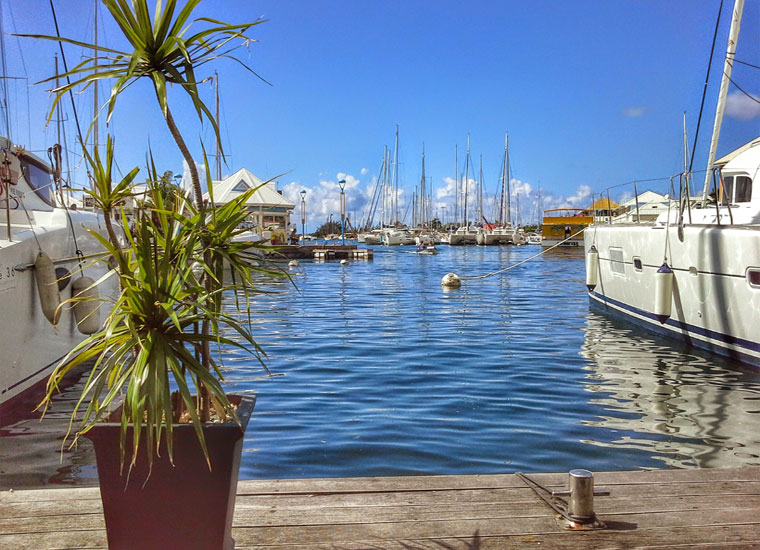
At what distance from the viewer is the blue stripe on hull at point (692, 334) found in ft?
34.2

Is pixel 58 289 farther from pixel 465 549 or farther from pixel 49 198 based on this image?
pixel 465 549

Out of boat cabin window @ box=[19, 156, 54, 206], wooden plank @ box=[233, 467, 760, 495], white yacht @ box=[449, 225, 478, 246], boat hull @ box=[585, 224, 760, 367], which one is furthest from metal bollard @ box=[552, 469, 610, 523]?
white yacht @ box=[449, 225, 478, 246]

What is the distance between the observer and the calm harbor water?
661 cm

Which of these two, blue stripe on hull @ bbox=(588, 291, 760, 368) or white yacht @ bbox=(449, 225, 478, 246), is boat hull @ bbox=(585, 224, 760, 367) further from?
white yacht @ bbox=(449, 225, 478, 246)

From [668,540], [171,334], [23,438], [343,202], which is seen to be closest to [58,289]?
[23,438]

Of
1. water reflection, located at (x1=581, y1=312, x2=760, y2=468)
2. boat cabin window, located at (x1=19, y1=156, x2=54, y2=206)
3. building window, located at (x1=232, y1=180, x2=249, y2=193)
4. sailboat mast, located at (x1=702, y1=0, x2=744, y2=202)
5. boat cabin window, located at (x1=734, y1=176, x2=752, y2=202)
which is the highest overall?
building window, located at (x1=232, y1=180, x2=249, y2=193)

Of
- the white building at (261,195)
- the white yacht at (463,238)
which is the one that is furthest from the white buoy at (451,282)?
the white yacht at (463,238)

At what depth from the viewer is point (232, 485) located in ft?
9.13

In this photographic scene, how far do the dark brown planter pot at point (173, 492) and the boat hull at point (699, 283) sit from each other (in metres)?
9.01

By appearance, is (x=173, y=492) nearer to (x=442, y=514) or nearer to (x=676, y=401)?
(x=442, y=514)

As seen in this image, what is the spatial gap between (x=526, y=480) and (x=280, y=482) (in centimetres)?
136

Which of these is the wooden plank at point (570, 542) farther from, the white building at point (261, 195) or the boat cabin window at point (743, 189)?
the white building at point (261, 195)

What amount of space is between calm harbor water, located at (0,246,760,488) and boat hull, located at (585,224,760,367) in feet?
1.20

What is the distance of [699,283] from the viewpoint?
447 inches
